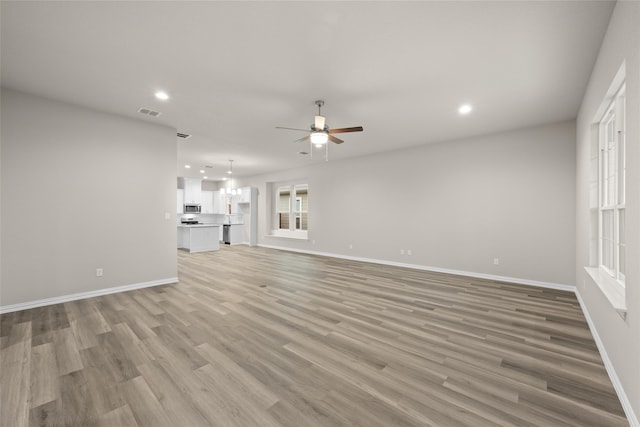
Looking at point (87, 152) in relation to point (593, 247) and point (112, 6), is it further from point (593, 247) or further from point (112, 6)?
point (593, 247)

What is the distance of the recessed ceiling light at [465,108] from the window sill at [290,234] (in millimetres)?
6098

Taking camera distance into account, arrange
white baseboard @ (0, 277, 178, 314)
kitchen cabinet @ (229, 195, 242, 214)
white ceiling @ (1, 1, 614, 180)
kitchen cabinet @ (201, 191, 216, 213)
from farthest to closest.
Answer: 1. kitchen cabinet @ (201, 191, 216, 213)
2. kitchen cabinet @ (229, 195, 242, 214)
3. white baseboard @ (0, 277, 178, 314)
4. white ceiling @ (1, 1, 614, 180)

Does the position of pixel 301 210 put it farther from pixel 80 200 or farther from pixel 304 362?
pixel 304 362

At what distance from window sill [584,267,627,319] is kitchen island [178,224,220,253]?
8.94 meters

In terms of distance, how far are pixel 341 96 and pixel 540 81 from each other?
2.44 meters

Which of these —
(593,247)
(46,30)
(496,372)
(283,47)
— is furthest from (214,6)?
(593,247)

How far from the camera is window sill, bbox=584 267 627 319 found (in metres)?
1.79

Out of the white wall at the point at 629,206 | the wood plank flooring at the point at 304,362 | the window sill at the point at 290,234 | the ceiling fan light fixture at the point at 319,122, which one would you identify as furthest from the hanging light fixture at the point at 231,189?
the white wall at the point at 629,206

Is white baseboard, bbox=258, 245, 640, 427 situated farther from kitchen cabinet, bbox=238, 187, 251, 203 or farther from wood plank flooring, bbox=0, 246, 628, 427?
kitchen cabinet, bbox=238, 187, 251, 203

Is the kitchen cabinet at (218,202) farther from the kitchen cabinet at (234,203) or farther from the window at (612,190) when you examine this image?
the window at (612,190)

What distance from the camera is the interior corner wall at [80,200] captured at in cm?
340

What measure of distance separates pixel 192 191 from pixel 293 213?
15.1ft

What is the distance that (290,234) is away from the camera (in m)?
9.60

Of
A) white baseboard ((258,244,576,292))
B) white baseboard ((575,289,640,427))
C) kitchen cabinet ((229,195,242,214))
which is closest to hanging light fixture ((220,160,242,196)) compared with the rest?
kitchen cabinet ((229,195,242,214))
